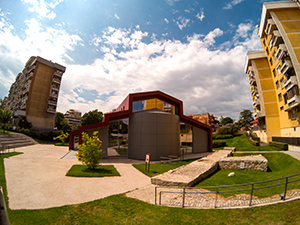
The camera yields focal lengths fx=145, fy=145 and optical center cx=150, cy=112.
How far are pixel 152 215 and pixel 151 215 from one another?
45 mm

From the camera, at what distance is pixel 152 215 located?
21.2 ft

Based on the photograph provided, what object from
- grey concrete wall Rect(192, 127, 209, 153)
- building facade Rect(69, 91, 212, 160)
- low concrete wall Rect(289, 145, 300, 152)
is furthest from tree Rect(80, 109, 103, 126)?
low concrete wall Rect(289, 145, 300, 152)

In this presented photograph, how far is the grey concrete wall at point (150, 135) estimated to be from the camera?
2147 centimetres

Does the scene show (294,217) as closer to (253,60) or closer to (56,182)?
(56,182)

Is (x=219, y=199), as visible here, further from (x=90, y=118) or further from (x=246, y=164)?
(x=90, y=118)

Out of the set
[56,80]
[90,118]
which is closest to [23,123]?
[56,80]

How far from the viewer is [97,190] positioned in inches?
370

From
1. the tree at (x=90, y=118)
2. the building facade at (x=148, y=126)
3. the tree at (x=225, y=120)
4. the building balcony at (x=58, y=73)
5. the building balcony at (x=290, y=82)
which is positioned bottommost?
the building facade at (x=148, y=126)

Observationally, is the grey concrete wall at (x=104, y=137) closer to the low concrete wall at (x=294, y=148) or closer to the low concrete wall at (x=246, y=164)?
the low concrete wall at (x=246, y=164)

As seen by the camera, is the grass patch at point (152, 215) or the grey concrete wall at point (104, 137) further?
the grey concrete wall at point (104, 137)

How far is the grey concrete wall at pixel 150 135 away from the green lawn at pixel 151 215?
14.3m

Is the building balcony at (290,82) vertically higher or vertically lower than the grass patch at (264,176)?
higher

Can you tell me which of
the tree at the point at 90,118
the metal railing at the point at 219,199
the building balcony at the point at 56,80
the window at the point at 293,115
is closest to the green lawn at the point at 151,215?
the metal railing at the point at 219,199

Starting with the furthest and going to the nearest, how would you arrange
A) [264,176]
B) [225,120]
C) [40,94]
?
[225,120], [40,94], [264,176]
